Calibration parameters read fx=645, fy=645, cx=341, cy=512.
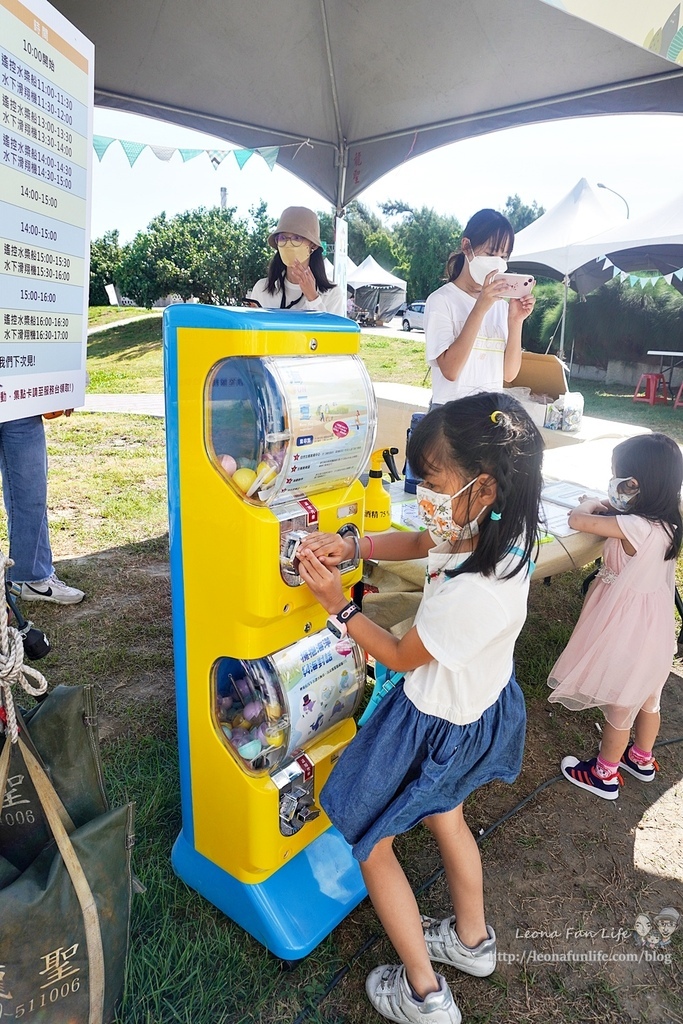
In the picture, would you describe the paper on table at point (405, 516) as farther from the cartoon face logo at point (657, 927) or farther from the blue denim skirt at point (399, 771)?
the cartoon face logo at point (657, 927)

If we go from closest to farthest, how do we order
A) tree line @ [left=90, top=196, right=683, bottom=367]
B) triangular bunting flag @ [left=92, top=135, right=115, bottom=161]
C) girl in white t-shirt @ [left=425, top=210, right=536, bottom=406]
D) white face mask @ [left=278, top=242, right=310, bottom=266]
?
girl in white t-shirt @ [left=425, top=210, right=536, bottom=406]
white face mask @ [left=278, top=242, right=310, bottom=266]
triangular bunting flag @ [left=92, top=135, right=115, bottom=161]
tree line @ [left=90, top=196, right=683, bottom=367]

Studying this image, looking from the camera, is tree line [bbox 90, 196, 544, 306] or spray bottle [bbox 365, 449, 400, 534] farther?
tree line [bbox 90, 196, 544, 306]

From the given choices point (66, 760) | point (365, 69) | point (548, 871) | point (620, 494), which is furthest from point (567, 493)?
point (365, 69)

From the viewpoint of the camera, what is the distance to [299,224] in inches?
102

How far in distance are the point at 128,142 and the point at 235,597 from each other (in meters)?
4.21

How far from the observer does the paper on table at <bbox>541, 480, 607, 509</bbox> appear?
7.79 ft

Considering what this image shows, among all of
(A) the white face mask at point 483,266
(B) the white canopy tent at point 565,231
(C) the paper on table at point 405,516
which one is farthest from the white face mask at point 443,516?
(B) the white canopy tent at point 565,231

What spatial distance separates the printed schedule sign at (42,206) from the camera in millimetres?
1054

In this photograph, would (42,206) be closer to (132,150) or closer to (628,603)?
(628,603)

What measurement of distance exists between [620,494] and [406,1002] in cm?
140

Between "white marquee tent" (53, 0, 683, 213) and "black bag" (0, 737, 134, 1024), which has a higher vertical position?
"white marquee tent" (53, 0, 683, 213)

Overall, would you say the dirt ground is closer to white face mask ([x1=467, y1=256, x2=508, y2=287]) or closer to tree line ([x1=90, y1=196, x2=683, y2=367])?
white face mask ([x1=467, y1=256, x2=508, y2=287])

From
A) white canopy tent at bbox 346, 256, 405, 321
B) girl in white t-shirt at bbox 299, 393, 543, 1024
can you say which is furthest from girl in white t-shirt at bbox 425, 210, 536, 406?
white canopy tent at bbox 346, 256, 405, 321

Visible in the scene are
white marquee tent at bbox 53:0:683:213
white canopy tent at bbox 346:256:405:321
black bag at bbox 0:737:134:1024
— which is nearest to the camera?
black bag at bbox 0:737:134:1024
